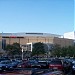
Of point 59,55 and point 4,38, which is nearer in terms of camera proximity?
point 59,55

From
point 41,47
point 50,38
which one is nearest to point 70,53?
point 41,47

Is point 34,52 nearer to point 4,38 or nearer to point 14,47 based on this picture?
point 14,47

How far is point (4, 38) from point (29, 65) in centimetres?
14880

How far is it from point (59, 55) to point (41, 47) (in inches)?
587

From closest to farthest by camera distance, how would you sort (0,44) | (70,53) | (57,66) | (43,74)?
(43,74) → (57,66) → (70,53) → (0,44)

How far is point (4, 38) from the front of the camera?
180 m

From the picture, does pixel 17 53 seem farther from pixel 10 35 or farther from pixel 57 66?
pixel 57 66

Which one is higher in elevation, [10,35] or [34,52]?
[10,35]

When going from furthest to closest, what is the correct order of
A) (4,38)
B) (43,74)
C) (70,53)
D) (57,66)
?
1. (4,38)
2. (70,53)
3. (57,66)
4. (43,74)

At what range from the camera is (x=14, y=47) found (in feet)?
407

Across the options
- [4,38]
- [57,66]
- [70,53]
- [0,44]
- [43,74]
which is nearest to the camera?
[43,74]

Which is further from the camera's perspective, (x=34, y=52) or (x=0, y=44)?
(x=0, y=44)

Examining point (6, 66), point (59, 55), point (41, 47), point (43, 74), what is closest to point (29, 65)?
point (6, 66)

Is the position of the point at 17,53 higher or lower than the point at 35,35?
lower
